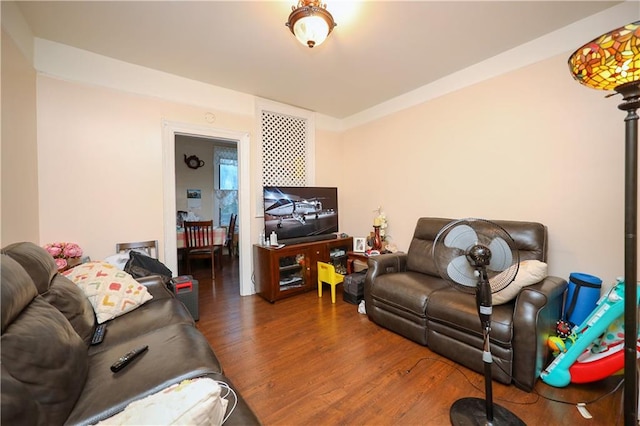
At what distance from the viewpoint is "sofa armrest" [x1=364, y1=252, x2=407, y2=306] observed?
248cm

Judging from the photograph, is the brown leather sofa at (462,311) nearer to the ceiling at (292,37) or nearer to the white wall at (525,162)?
the white wall at (525,162)

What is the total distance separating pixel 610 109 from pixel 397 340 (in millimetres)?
2359

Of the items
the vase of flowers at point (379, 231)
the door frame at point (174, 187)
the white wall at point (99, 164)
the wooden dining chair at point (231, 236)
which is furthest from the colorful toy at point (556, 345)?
the wooden dining chair at point (231, 236)

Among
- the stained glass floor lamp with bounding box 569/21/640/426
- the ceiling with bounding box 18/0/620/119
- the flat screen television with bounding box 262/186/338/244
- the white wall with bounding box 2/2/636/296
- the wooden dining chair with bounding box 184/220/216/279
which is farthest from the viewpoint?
the wooden dining chair with bounding box 184/220/216/279

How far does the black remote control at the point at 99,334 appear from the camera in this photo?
4.57ft

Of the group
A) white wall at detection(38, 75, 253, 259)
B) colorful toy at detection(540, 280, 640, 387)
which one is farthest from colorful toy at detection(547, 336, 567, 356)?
white wall at detection(38, 75, 253, 259)

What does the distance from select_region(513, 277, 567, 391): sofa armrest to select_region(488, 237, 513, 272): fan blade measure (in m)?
0.44

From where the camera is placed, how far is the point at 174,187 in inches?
110

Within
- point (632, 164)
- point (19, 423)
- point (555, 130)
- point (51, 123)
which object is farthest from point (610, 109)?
point (51, 123)

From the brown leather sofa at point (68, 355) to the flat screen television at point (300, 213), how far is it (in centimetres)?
179

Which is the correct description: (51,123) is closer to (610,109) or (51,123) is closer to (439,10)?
(439,10)

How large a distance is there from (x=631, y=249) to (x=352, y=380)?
1.59 metres

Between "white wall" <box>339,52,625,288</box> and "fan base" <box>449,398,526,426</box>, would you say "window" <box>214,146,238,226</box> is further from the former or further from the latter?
"fan base" <box>449,398,526,426</box>

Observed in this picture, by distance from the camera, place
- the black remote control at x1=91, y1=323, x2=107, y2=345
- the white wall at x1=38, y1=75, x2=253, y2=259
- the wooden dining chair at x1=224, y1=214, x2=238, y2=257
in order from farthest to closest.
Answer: the wooden dining chair at x1=224, y1=214, x2=238, y2=257 → the white wall at x1=38, y1=75, x2=253, y2=259 → the black remote control at x1=91, y1=323, x2=107, y2=345
